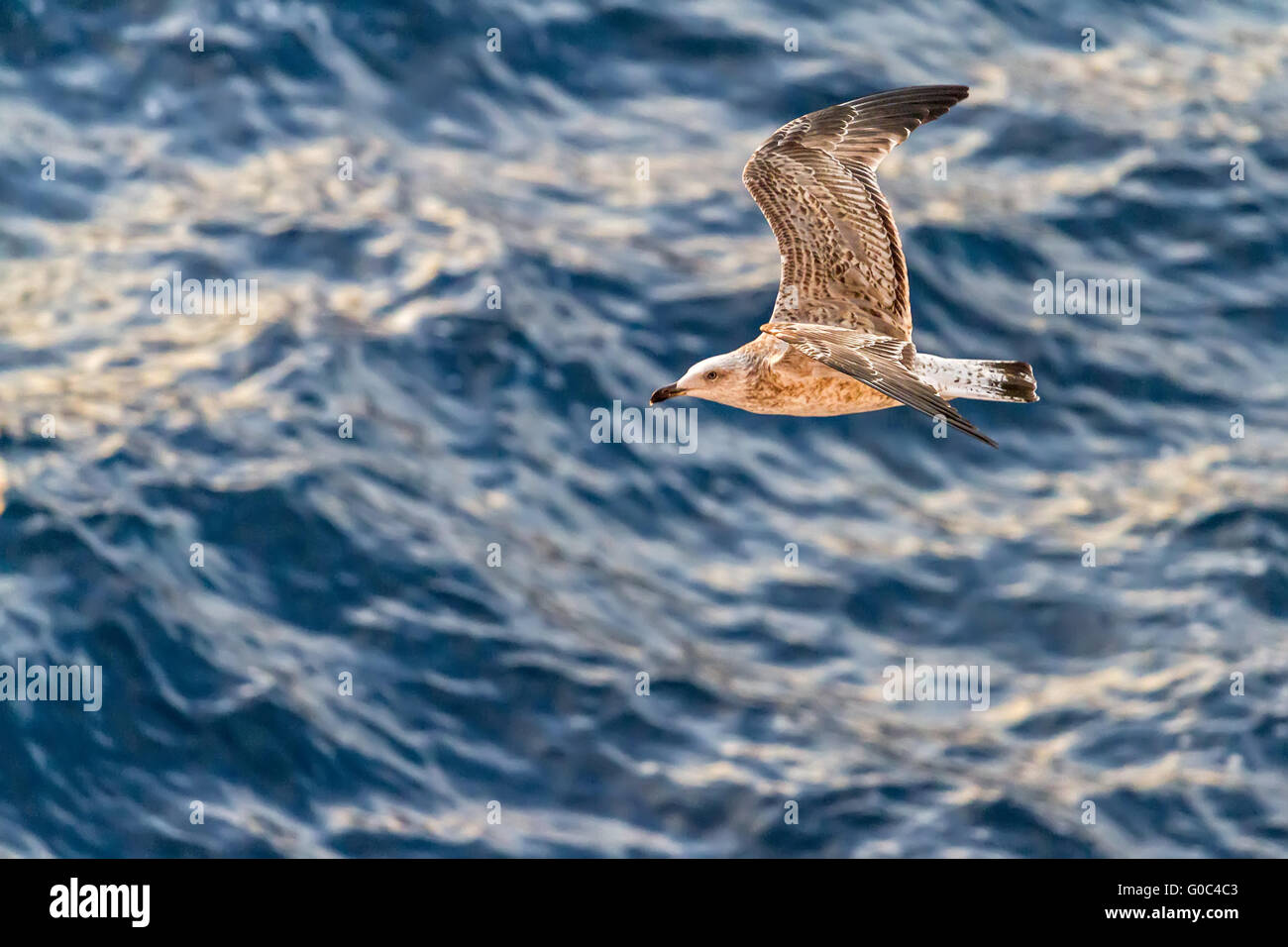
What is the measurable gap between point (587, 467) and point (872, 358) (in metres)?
7.61

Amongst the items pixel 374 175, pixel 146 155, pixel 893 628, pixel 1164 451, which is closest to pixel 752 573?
pixel 893 628

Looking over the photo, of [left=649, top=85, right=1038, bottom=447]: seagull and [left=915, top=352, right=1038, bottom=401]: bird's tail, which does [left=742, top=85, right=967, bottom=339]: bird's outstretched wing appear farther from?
[left=915, top=352, right=1038, bottom=401]: bird's tail

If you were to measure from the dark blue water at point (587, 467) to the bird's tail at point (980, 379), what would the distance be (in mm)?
6274

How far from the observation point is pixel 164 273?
1781 cm

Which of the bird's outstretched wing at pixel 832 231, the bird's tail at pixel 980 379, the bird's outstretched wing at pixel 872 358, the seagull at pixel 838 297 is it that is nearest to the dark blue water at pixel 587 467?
the seagull at pixel 838 297

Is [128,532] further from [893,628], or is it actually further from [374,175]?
[893,628]

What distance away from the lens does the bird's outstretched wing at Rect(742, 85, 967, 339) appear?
1106cm

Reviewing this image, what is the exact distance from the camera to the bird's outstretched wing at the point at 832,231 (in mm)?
11062

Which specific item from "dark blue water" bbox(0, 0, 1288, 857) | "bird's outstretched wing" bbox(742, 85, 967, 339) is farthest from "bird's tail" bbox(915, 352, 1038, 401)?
"dark blue water" bbox(0, 0, 1288, 857)

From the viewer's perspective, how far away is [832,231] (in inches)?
440

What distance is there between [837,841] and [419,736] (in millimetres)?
3434

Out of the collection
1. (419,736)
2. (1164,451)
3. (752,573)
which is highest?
(1164,451)

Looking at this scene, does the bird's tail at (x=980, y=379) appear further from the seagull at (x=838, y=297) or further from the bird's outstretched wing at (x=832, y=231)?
the bird's outstretched wing at (x=832, y=231)

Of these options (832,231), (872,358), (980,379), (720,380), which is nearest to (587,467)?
(832,231)
